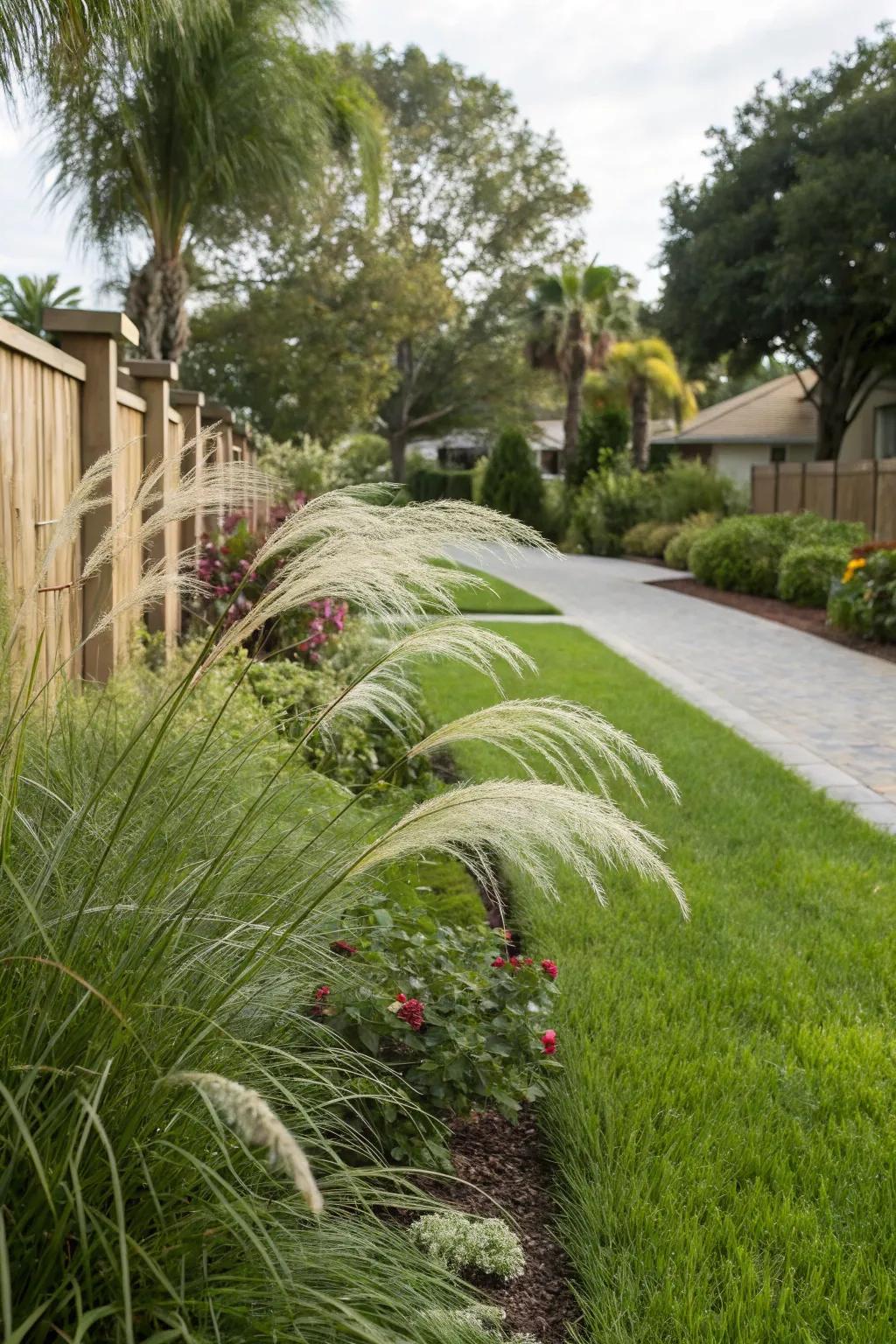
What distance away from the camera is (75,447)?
17.6 feet

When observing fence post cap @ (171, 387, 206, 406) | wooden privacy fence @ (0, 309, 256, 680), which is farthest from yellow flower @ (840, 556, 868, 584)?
wooden privacy fence @ (0, 309, 256, 680)

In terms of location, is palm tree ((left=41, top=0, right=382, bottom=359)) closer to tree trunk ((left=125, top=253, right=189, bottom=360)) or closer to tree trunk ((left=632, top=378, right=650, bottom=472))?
tree trunk ((left=125, top=253, right=189, bottom=360))

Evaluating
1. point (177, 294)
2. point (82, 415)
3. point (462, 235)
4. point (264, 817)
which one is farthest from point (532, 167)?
point (264, 817)

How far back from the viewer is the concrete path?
23.4 feet

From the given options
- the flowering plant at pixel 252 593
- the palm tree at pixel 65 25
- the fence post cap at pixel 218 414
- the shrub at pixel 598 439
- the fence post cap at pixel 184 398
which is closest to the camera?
the palm tree at pixel 65 25

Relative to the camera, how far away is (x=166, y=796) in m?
2.51

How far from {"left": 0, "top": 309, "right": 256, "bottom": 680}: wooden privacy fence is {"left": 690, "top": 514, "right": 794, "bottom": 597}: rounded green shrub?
42.9ft

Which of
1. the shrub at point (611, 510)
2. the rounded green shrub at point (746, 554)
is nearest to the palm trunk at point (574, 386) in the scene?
the shrub at point (611, 510)

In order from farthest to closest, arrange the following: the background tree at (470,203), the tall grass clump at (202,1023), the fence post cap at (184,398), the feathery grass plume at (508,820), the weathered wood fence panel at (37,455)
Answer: the background tree at (470,203), the fence post cap at (184,398), the weathered wood fence panel at (37,455), the feathery grass plume at (508,820), the tall grass clump at (202,1023)

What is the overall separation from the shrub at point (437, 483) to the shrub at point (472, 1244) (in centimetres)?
3922

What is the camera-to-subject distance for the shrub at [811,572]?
16.2 metres

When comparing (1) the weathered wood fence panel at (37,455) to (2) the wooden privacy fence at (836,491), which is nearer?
(1) the weathered wood fence panel at (37,455)

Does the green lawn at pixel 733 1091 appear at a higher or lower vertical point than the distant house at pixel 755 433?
lower

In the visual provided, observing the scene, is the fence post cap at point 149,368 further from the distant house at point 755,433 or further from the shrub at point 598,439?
the distant house at point 755,433
